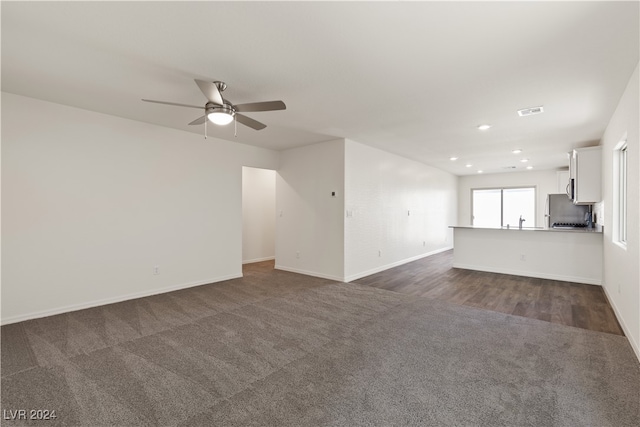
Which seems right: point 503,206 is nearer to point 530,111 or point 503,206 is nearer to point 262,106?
point 530,111

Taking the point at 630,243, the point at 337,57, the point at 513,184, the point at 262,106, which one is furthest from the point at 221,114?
the point at 513,184

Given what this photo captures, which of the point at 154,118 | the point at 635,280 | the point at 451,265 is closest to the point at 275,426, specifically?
the point at 635,280

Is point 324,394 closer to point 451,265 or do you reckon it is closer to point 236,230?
point 236,230

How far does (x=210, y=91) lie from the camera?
8.37 feet

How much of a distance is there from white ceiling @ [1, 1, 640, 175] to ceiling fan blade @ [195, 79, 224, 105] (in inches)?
9.4

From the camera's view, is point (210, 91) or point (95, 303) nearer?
point (210, 91)

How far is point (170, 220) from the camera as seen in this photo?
4688 mm

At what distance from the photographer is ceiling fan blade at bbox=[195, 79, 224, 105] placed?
2434 millimetres

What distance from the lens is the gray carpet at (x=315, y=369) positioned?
6.07ft

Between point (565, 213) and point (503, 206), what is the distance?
340cm

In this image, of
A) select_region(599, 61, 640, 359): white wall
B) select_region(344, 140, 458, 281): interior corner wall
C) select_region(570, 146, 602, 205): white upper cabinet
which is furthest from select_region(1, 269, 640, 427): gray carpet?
select_region(570, 146, 602, 205): white upper cabinet

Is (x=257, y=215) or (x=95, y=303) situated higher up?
(x=257, y=215)

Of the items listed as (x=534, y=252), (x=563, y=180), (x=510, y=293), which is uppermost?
(x=563, y=180)

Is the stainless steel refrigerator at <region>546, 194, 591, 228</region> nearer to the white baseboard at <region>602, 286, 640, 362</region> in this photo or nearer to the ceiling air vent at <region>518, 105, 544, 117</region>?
the white baseboard at <region>602, 286, 640, 362</region>
